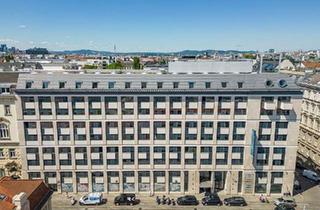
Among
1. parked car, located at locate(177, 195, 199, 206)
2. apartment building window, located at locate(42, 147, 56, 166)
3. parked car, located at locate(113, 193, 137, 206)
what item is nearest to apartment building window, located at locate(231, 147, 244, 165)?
parked car, located at locate(177, 195, 199, 206)

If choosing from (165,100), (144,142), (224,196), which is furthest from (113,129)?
(224,196)

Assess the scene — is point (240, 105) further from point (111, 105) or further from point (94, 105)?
point (94, 105)

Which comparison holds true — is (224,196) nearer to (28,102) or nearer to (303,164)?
(303,164)

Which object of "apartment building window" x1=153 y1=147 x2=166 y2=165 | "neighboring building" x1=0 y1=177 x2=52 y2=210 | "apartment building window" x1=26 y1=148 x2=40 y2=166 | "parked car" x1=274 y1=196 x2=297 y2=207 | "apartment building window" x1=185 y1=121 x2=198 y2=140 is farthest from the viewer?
"apartment building window" x1=153 y1=147 x2=166 y2=165

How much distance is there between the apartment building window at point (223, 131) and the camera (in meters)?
61.8

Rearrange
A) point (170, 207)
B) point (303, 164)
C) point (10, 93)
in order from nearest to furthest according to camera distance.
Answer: point (170, 207) → point (10, 93) → point (303, 164)

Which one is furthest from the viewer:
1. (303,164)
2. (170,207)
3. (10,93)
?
(303,164)

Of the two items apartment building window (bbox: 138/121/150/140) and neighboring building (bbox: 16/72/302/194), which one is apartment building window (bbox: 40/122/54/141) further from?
apartment building window (bbox: 138/121/150/140)

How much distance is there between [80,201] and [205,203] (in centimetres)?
2619

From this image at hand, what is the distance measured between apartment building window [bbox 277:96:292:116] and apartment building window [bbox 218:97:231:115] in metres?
10.5

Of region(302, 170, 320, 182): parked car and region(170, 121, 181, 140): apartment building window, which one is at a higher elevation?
region(170, 121, 181, 140): apartment building window

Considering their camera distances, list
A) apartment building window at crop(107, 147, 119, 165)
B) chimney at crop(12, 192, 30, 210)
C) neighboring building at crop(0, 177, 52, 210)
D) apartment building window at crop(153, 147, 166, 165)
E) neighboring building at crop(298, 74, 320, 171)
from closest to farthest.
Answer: chimney at crop(12, 192, 30, 210) → neighboring building at crop(0, 177, 52, 210) → apartment building window at crop(107, 147, 119, 165) → apartment building window at crop(153, 147, 166, 165) → neighboring building at crop(298, 74, 320, 171)

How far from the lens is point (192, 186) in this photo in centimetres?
6488

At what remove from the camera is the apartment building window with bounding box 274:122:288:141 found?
A: 6166 cm
